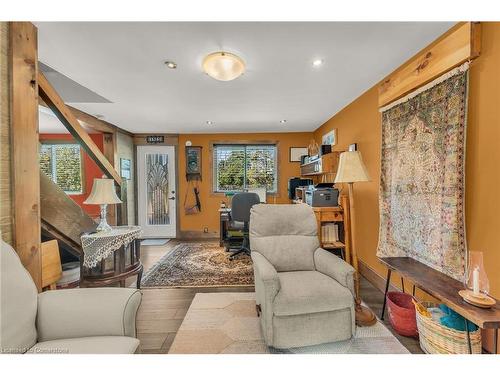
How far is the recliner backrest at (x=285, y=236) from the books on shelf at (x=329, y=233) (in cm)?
103

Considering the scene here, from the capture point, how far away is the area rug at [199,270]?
271 cm

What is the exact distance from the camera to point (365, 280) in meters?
2.72

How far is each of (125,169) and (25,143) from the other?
134 inches

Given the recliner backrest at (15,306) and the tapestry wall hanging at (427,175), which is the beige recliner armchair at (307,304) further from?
the recliner backrest at (15,306)

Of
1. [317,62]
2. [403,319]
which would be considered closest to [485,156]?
[403,319]

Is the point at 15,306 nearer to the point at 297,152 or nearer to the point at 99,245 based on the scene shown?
the point at 99,245

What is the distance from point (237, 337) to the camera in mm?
1719

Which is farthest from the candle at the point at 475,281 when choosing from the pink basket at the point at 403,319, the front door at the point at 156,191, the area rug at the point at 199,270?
the front door at the point at 156,191

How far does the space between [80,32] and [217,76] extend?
39.9 inches

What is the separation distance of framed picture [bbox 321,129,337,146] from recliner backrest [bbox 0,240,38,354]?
12.4 ft

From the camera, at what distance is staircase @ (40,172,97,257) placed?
76.9 inches

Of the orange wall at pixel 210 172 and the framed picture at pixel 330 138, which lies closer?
the framed picture at pixel 330 138

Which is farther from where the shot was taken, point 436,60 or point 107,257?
point 107,257

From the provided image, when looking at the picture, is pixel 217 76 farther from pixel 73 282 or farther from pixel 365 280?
pixel 365 280
